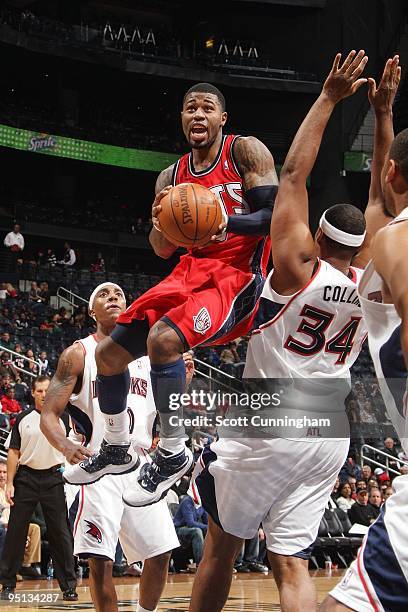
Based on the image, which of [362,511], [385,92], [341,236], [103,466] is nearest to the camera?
[341,236]

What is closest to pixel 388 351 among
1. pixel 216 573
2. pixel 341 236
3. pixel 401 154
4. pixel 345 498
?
pixel 401 154

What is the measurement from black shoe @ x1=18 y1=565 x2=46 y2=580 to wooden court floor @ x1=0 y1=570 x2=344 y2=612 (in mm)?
223

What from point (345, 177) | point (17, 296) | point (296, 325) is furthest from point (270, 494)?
point (345, 177)

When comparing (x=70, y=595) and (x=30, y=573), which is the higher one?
(x=70, y=595)

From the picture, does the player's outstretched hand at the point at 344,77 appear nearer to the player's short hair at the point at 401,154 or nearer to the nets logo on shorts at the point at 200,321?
the nets logo on shorts at the point at 200,321

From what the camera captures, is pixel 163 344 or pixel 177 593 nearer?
pixel 163 344

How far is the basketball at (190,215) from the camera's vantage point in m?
4.50

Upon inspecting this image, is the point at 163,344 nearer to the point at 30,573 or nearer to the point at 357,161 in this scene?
the point at 30,573

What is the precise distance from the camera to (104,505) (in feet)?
20.0

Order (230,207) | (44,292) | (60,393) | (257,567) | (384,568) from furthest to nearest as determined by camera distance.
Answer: (44,292)
(257,567)
(60,393)
(230,207)
(384,568)

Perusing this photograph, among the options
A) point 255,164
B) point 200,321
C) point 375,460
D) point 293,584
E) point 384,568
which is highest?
point 255,164

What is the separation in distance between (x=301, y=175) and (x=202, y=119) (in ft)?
3.73

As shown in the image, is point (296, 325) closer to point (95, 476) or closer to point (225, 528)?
point (225, 528)

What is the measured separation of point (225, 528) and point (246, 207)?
5.43 feet
